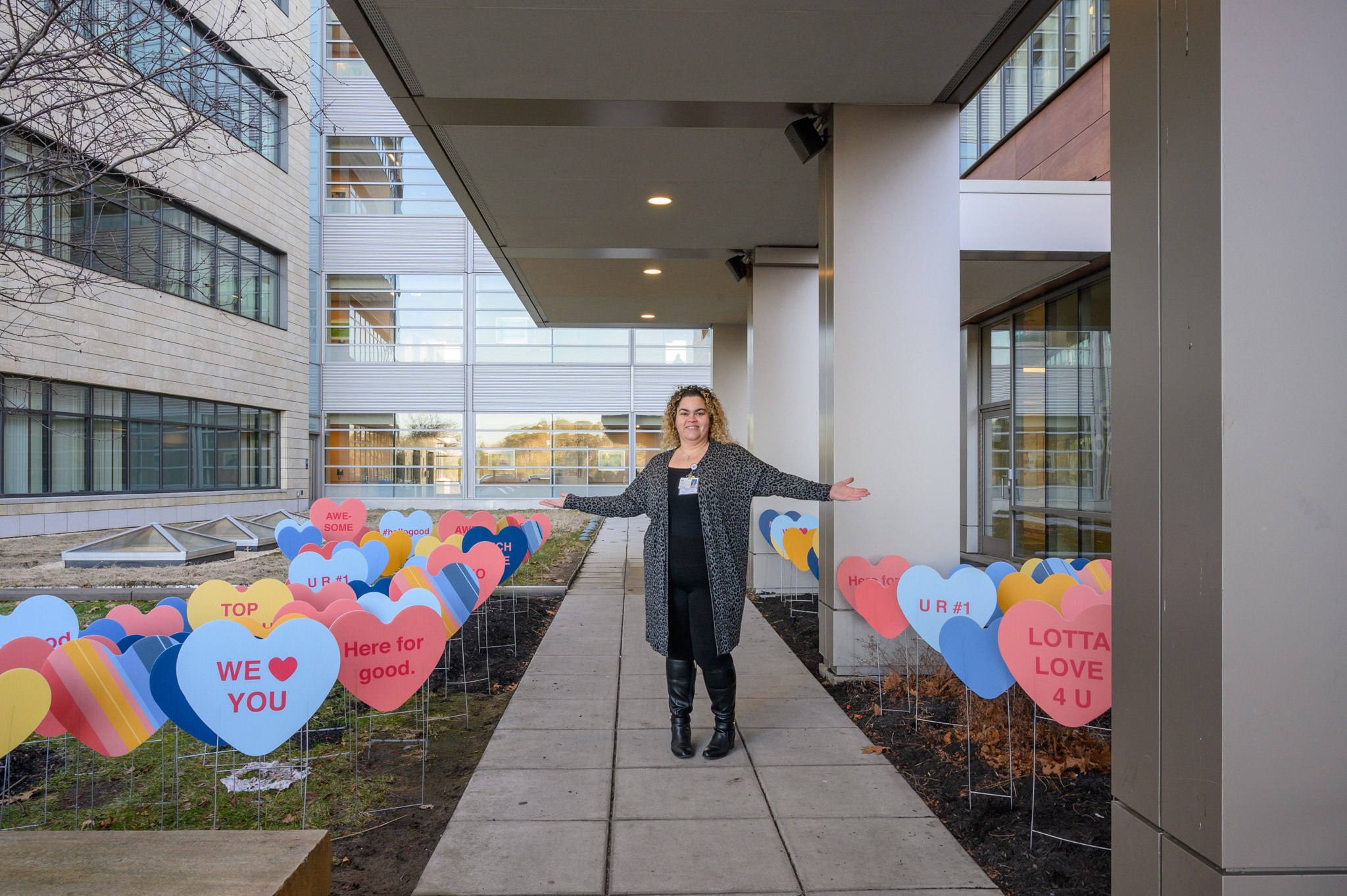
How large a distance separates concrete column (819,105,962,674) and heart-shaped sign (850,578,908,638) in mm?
767

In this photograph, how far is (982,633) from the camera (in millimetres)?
3936

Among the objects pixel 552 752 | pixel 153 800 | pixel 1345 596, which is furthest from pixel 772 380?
pixel 1345 596

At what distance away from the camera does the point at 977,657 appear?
3939 mm

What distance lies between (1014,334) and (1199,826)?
1222 centimetres

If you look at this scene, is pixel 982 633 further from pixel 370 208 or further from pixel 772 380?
pixel 370 208

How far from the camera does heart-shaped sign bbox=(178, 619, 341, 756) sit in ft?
11.1

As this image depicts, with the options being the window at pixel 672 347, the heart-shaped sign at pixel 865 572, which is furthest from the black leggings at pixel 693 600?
the window at pixel 672 347

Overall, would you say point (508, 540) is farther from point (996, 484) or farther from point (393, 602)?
point (996, 484)

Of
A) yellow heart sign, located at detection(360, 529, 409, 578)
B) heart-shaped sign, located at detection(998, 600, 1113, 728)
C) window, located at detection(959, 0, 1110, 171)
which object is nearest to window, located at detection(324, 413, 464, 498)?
window, located at detection(959, 0, 1110, 171)

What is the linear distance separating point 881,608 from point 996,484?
9.61m

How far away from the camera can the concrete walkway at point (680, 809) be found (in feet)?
10.4

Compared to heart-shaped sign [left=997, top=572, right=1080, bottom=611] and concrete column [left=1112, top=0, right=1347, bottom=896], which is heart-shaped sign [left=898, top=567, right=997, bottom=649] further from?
concrete column [left=1112, top=0, right=1347, bottom=896]

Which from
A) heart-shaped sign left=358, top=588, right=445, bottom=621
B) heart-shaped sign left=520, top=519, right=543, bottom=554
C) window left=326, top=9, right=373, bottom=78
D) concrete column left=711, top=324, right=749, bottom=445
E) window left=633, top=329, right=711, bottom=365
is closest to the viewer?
heart-shaped sign left=358, top=588, right=445, bottom=621

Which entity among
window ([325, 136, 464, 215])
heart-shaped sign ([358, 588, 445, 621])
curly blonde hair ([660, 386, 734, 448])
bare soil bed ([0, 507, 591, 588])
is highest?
window ([325, 136, 464, 215])
